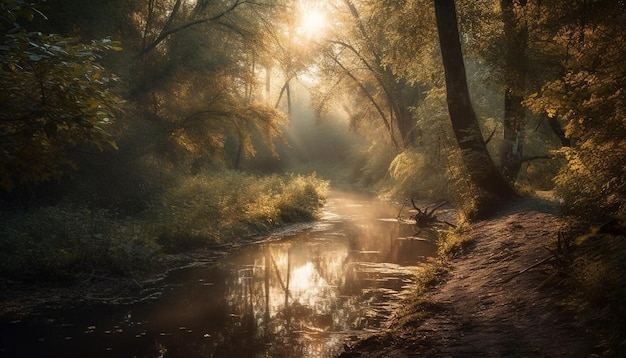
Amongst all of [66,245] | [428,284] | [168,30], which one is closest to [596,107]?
[428,284]

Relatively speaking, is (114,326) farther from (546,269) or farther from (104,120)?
(546,269)

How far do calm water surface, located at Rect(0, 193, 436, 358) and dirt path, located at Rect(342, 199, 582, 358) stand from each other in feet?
3.31

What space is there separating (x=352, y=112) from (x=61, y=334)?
34952 millimetres

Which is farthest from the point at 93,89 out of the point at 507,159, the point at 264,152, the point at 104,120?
the point at 264,152

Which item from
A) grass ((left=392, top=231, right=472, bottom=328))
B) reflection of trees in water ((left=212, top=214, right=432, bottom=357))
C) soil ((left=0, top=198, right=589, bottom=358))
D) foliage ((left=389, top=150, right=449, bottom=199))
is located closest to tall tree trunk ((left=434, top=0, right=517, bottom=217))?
grass ((left=392, top=231, right=472, bottom=328))

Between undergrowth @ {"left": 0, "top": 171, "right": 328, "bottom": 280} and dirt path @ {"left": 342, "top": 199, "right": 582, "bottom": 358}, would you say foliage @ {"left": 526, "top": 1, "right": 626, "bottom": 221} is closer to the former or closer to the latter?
dirt path @ {"left": 342, "top": 199, "right": 582, "bottom": 358}

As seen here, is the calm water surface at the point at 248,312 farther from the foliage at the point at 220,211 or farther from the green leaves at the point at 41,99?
the green leaves at the point at 41,99

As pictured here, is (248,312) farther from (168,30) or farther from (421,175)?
(421,175)

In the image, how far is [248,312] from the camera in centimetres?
978

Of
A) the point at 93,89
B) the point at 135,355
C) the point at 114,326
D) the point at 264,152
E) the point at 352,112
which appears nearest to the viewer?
the point at 93,89

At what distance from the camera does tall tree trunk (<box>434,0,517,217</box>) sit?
14.1 m

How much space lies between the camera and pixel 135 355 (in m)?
7.48

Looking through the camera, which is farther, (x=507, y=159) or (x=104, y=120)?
(x=507, y=159)

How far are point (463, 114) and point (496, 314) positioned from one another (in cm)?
832
